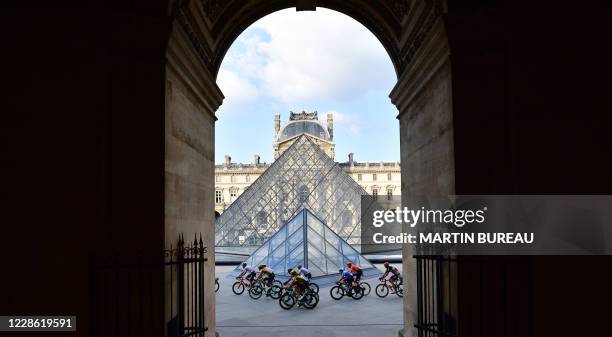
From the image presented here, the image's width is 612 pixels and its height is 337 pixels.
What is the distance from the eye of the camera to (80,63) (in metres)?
3.81

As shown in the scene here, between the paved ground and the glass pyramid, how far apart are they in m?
3.18

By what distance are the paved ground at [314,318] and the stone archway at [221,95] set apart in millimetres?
2069

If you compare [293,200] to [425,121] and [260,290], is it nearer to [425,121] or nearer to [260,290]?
[260,290]

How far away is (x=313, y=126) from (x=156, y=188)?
6423cm

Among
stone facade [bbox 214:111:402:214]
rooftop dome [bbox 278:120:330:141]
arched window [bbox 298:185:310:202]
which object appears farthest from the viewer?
rooftop dome [bbox 278:120:330:141]

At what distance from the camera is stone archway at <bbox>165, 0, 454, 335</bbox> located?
4059mm

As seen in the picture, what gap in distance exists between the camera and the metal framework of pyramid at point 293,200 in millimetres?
26562

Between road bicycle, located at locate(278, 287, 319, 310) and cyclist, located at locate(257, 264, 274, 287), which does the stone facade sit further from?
road bicycle, located at locate(278, 287, 319, 310)

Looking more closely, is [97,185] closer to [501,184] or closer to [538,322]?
[501,184]

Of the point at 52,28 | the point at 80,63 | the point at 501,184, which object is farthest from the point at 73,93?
the point at 501,184

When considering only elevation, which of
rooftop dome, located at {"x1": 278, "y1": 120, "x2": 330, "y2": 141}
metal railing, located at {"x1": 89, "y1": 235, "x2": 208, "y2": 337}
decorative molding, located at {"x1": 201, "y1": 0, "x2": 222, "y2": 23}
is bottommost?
metal railing, located at {"x1": 89, "y1": 235, "x2": 208, "y2": 337}

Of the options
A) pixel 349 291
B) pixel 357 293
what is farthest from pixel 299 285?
pixel 357 293

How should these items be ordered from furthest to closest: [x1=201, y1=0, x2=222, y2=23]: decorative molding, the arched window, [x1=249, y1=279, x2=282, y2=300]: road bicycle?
1. the arched window
2. [x1=249, y1=279, x2=282, y2=300]: road bicycle
3. [x1=201, y1=0, x2=222, y2=23]: decorative molding

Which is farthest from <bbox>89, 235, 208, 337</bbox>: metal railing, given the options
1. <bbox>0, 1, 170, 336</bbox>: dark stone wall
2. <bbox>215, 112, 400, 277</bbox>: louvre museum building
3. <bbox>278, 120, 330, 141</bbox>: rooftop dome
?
<bbox>278, 120, 330, 141</bbox>: rooftop dome
